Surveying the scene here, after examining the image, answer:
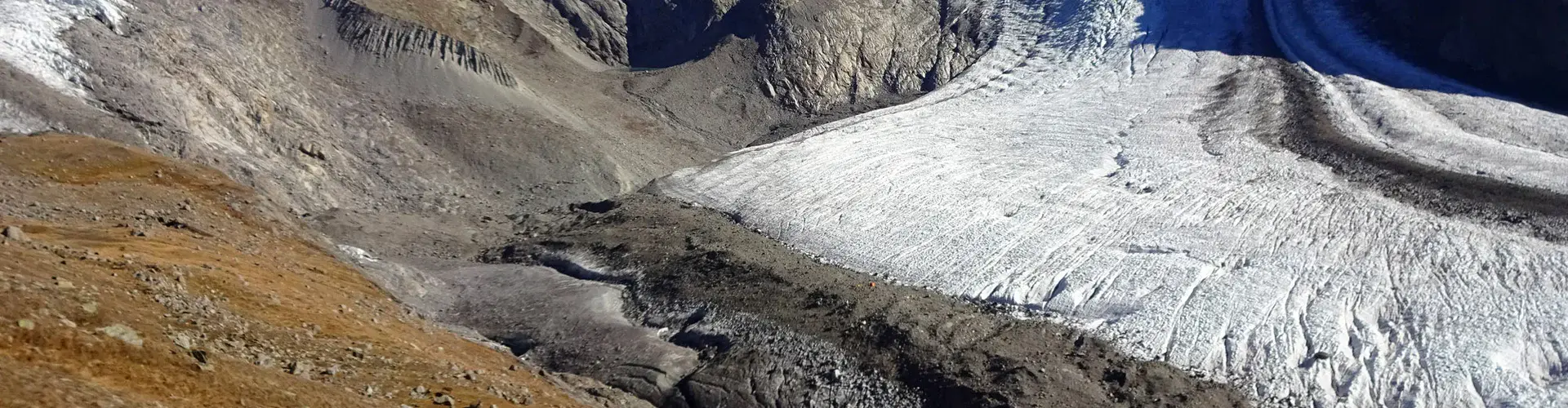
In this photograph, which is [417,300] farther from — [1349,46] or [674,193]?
[1349,46]

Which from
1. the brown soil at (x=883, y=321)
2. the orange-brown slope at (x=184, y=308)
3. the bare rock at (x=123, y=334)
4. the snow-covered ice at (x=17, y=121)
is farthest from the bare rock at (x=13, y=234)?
the brown soil at (x=883, y=321)

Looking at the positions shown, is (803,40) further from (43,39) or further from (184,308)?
(184,308)

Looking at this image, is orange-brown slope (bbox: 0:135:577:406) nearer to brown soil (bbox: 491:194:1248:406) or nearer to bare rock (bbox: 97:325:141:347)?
bare rock (bbox: 97:325:141:347)

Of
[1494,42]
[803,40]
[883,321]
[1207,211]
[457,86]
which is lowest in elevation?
[883,321]

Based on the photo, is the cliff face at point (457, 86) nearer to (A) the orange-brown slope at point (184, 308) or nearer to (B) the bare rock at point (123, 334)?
(A) the orange-brown slope at point (184, 308)

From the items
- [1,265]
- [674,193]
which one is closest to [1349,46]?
[674,193]

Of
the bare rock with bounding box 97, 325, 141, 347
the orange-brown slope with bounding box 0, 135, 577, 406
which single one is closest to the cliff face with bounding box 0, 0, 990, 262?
the orange-brown slope with bounding box 0, 135, 577, 406

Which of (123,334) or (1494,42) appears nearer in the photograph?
(123,334)

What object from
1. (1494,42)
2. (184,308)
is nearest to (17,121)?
(184,308)
